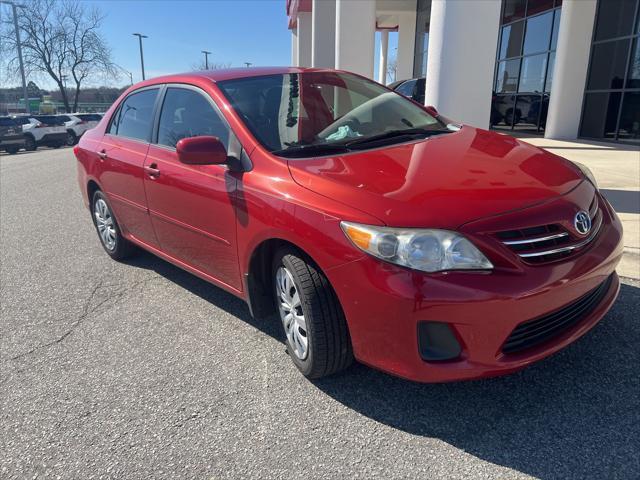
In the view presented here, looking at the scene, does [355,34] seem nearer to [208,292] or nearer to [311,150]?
[208,292]

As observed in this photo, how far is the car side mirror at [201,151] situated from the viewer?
111 inches

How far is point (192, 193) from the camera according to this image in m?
3.22

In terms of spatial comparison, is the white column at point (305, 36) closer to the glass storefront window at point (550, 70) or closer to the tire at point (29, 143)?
the glass storefront window at point (550, 70)

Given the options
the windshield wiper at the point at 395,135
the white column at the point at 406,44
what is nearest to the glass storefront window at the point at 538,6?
the white column at the point at 406,44

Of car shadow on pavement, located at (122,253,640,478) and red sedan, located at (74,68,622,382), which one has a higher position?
red sedan, located at (74,68,622,382)

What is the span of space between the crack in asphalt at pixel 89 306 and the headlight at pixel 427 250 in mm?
2430

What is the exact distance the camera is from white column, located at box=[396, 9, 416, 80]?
84.4ft

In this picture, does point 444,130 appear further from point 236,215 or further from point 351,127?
point 236,215

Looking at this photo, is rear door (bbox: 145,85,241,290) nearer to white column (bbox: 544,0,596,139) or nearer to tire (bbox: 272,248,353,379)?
tire (bbox: 272,248,353,379)

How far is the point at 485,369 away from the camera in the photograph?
7.06 ft

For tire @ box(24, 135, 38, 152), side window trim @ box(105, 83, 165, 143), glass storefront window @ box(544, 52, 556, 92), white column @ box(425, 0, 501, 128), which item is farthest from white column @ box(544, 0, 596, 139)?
tire @ box(24, 135, 38, 152)

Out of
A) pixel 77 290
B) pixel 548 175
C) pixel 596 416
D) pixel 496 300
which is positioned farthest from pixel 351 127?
pixel 77 290

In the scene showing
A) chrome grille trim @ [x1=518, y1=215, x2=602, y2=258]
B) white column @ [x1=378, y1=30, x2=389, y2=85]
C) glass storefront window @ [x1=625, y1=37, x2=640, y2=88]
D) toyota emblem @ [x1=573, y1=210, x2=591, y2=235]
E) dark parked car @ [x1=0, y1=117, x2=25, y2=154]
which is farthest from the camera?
white column @ [x1=378, y1=30, x2=389, y2=85]

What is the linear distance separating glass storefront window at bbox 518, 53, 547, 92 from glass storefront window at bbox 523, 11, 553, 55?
248 millimetres
